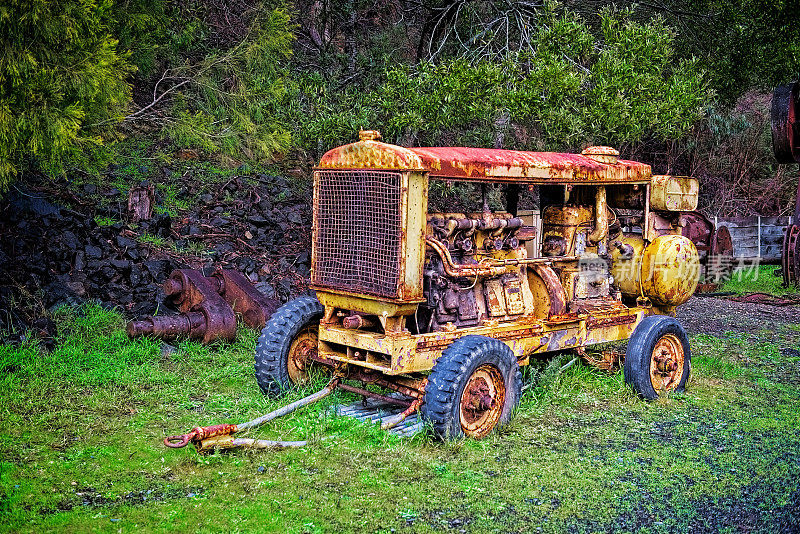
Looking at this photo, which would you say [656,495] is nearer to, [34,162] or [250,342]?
[250,342]

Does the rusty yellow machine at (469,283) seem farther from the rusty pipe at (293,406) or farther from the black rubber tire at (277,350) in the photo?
the rusty pipe at (293,406)

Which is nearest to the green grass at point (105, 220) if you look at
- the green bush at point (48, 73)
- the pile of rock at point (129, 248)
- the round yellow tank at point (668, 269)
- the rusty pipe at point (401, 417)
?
the pile of rock at point (129, 248)

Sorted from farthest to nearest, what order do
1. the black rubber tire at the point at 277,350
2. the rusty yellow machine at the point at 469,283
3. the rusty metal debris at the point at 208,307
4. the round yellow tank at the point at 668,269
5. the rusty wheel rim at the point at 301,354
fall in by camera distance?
1. the rusty metal debris at the point at 208,307
2. the round yellow tank at the point at 668,269
3. the rusty wheel rim at the point at 301,354
4. the black rubber tire at the point at 277,350
5. the rusty yellow machine at the point at 469,283

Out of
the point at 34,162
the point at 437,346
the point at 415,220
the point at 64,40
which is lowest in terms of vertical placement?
the point at 437,346

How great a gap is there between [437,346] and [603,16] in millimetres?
6113

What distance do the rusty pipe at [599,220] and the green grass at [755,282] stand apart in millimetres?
7000

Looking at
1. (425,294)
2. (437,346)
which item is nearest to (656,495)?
(437,346)

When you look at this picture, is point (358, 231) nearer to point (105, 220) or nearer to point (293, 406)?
point (293, 406)

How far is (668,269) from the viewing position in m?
7.97

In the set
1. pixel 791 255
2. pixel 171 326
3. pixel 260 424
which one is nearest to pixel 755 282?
pixel 791 255

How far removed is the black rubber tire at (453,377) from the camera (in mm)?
5641

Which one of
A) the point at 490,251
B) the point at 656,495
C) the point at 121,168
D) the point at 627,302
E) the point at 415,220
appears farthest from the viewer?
the point at 121,168

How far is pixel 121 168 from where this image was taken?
13.1 metres

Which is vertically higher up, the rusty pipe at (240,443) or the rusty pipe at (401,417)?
the rusty pipe at (401,417)
